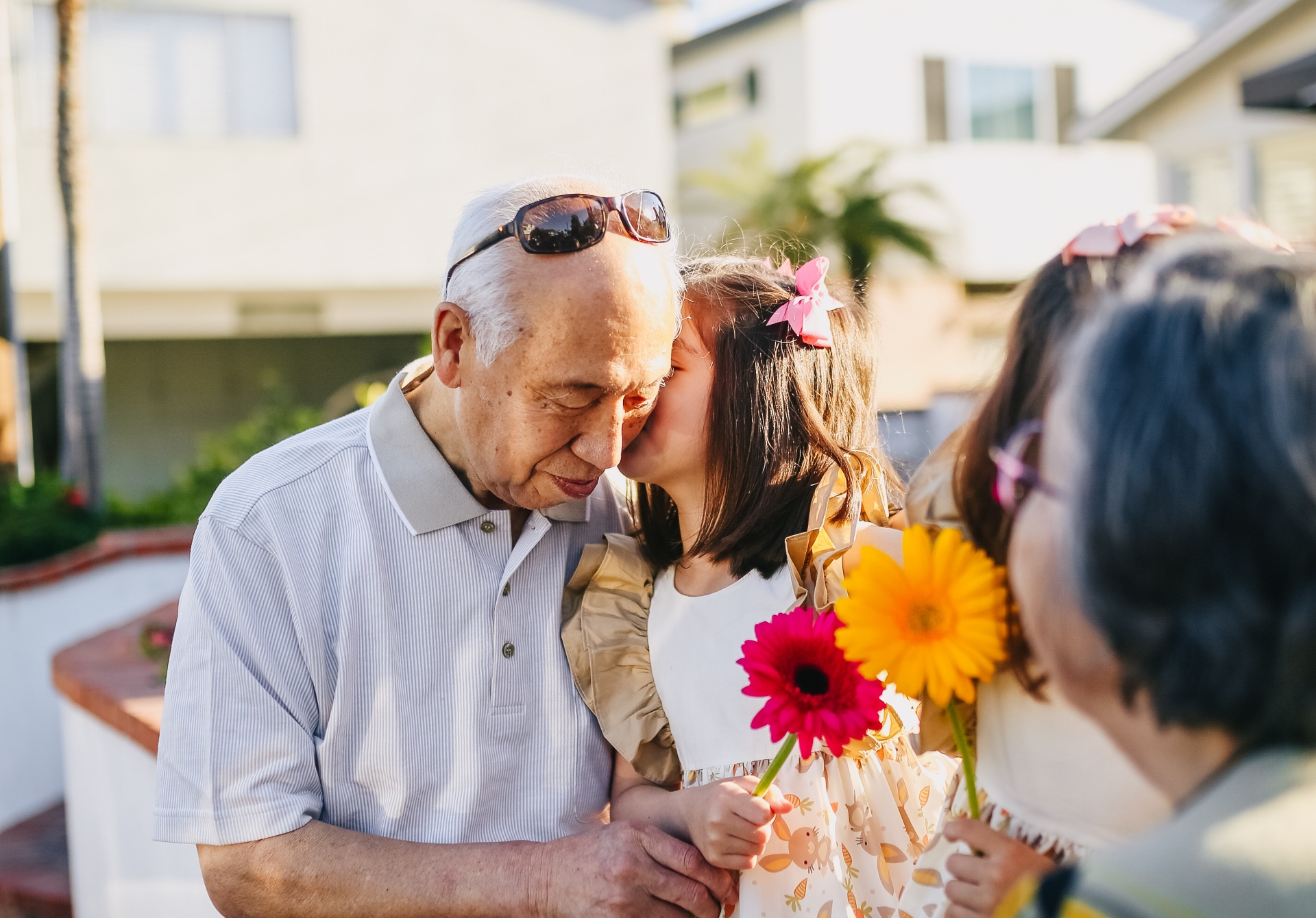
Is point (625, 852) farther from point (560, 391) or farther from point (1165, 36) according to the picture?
point (1165, 36)

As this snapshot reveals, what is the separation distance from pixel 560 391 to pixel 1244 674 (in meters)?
1.42

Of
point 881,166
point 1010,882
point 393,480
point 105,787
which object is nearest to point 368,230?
point 881,166

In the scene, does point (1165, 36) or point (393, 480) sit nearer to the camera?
point (393, 480)

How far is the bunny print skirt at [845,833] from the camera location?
213 centimetres

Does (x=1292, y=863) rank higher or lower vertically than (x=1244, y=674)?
lower

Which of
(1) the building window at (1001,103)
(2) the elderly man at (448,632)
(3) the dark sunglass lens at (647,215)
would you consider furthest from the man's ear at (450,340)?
(1) the building window at (1001,103)

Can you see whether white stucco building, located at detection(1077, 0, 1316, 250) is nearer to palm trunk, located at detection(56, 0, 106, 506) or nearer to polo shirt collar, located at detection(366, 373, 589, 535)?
palm trunk, located at detection(56, 0, 106, 506)

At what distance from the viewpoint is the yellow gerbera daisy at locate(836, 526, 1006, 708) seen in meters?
1.43

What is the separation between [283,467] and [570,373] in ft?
2.18

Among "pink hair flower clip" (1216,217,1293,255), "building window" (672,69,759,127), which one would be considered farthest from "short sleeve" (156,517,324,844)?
"building window" (672,69,759,127)

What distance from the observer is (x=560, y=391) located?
2.16 metres

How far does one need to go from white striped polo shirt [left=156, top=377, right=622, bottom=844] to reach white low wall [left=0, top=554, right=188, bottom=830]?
4055 millimetres

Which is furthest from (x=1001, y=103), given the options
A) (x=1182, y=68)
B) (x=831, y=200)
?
(x=1182, y=68)

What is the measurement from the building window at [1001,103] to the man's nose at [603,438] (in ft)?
61.1
